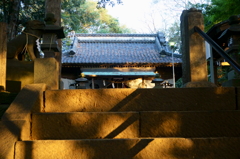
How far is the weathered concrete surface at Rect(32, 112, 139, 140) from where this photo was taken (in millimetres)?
2631

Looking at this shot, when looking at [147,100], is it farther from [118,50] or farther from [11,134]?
[118,50]

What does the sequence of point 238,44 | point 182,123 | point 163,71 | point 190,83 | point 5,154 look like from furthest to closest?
point 163,71 → point 238,44 → point 190,83 → point 182,123 → point 5,154

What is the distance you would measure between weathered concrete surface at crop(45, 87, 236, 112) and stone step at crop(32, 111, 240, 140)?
0.21m

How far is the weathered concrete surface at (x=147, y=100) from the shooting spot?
287 cm

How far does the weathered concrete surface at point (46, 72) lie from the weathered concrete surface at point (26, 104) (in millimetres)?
215

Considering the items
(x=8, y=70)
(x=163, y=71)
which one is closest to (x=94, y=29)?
(x=163, y=71)

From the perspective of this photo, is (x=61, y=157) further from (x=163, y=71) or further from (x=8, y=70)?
(x=163, y=71)

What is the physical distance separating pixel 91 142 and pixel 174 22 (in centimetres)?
2972

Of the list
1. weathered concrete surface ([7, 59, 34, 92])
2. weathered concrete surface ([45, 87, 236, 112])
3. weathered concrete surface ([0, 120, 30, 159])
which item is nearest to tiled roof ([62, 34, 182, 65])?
weathered concrete surface ([7, 59, 34, 92])

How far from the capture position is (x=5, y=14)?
8906 millimetres

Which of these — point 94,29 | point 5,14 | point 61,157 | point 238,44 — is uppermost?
point 94,29

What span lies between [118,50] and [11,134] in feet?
53.4

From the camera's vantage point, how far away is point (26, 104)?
8.96 feet

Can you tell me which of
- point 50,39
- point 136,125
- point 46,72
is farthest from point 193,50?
point 50,39
